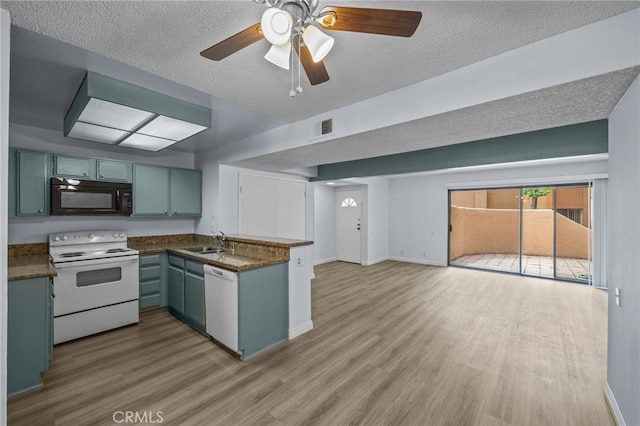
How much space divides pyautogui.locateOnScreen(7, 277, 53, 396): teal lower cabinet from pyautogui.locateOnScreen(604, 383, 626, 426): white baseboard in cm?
427

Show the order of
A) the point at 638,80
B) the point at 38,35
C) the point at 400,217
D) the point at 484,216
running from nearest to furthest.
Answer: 1. the point at 638,80
2. the point at 38,35
3. the point at 400,217
4. the point at 484,216

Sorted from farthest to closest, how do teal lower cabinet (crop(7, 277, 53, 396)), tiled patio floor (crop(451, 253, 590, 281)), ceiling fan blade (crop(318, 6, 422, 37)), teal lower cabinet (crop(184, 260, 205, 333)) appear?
tiled patio floor (crop(451, 253, 590, 281)) < teal lower cabinet (crop(184, 260, 205, 333)) < teal lower cabinet (crop(7, 277, 53, 396)) < ceiling fan blade (crop(318, 6, 422, 37))

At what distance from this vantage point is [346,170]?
16.2 ft

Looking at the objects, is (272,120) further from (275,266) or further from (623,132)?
(623,132)

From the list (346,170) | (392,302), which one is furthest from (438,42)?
(392,302)

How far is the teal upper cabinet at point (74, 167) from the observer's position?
3.27 metres

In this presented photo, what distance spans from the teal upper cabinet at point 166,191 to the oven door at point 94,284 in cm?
99

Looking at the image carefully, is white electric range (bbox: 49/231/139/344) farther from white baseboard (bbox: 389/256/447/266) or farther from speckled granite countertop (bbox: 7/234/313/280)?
white baseboard (bbox: 389/256/447/266)

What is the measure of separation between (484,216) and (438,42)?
8.13m

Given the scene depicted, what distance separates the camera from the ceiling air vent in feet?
9.07

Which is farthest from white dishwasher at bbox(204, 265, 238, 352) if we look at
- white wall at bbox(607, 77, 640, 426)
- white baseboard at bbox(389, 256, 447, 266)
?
white baseboard at bbox(389, 256, 447, 266)

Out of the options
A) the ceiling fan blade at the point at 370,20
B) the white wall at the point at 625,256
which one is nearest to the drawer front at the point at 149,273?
the ceiling fan blade at the point at 370,20

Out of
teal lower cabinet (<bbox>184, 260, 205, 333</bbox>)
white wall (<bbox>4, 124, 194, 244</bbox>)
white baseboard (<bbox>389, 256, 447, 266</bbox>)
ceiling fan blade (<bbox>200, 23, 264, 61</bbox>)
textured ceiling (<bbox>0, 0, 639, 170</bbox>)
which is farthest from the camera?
white baseboard (<bbox>389, 256, 447, 266</bbox>)

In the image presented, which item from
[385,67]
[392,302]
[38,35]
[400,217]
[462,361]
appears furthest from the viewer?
[400,217]
